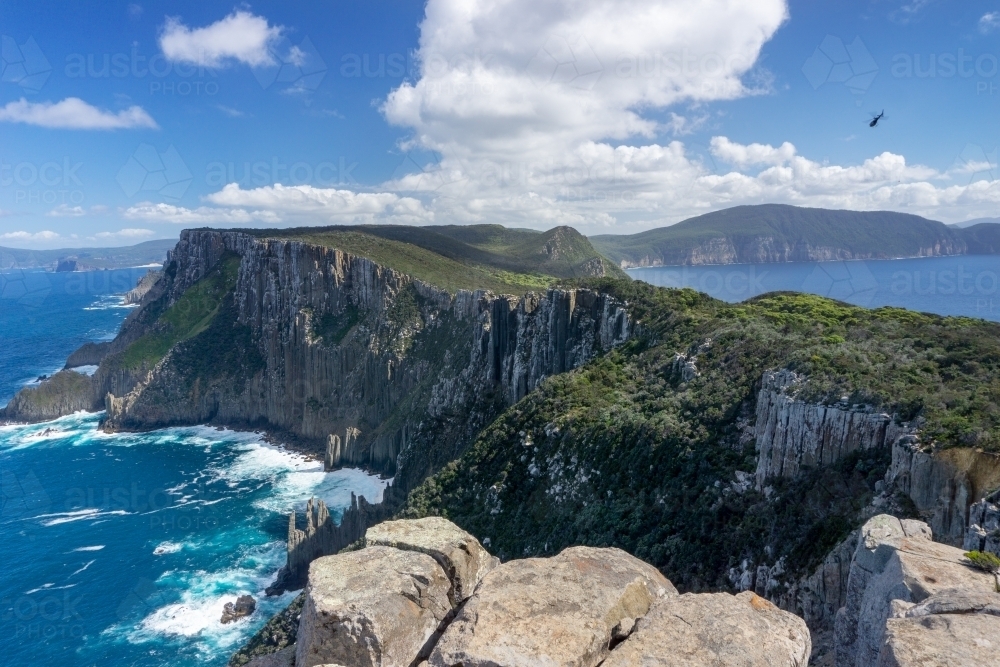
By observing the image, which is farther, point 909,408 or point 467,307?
point 467,307

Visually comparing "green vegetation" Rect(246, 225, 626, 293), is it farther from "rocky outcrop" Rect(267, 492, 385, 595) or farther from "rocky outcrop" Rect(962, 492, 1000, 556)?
"rocky outcrop" Rect(962, 492, 1000, 556)

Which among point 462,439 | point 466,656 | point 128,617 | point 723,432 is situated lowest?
point 128,617

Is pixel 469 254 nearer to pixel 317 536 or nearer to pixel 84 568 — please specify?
pixel 317 536

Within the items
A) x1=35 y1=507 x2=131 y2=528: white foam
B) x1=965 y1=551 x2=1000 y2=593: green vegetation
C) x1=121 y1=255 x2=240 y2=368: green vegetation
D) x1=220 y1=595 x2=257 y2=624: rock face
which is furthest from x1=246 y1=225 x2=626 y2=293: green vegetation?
x1=965 y1=551 x2=1000 y2=593: green vegetation

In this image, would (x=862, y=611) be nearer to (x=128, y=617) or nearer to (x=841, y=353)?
(x=841, y=353)

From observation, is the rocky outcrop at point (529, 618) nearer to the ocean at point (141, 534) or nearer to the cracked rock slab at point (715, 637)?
the cracked rock slab at point (715, 637)

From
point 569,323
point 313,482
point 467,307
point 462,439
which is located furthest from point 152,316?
point 569,323

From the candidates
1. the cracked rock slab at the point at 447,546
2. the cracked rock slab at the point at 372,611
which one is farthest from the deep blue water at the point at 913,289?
the cracked rock slab at the point at 372,611
